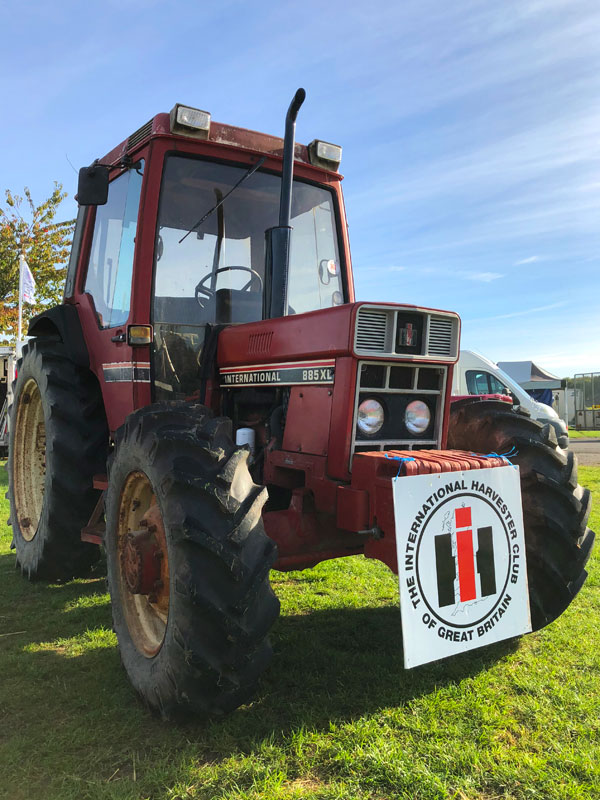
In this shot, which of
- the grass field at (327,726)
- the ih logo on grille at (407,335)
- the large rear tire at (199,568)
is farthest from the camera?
the ih logo on grille at (407,335)

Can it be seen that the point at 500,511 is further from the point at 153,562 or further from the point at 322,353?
the point at 153,562

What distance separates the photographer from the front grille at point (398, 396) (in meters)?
2.85

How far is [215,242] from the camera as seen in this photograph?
3.63 metres

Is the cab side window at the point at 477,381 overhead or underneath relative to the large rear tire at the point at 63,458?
overhead

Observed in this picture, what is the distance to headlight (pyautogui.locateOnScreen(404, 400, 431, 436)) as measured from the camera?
120 inches

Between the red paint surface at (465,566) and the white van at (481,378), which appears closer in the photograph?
the red paint surface at (465,566)

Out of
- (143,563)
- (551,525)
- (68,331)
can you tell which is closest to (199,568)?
(143,563)

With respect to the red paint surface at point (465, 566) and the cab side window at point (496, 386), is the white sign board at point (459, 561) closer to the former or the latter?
the red paint surface at point (465, 566)

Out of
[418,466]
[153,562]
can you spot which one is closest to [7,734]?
[153,562]

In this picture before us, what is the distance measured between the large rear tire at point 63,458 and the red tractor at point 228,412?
0.04 feet

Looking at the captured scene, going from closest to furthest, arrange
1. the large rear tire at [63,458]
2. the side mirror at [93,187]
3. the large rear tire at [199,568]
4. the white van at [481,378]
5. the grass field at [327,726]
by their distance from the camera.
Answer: the grass field at [327,726]
the large rear tire at [199,568]
the side mirror at [93,187]
the large rear tire at [63,458]
the white van at [481,378]

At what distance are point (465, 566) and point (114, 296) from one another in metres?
2.46

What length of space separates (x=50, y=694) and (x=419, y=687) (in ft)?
5.25

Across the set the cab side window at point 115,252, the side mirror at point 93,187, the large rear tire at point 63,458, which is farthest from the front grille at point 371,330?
the large rear tire at point 63,458
